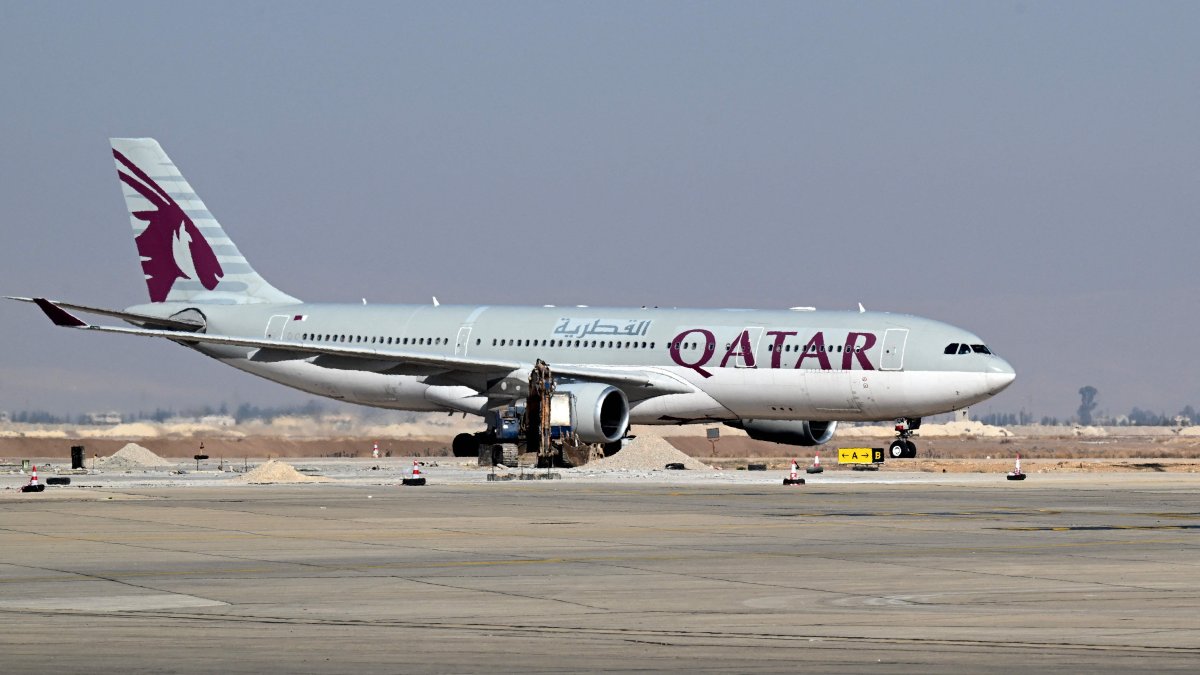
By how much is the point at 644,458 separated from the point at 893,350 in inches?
450

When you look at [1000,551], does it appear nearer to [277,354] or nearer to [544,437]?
[544,437]

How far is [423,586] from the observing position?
57.2ft

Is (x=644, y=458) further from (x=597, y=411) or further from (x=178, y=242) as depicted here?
(x=178, y=242)

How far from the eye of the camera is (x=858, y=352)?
48875 mm

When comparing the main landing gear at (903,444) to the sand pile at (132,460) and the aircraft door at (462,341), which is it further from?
the sand pile at (132,460)

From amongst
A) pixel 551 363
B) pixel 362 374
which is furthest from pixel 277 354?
pixel 551 363

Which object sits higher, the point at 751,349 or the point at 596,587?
the point at 751,349

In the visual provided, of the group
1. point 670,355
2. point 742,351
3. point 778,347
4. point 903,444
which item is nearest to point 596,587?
point 778,347

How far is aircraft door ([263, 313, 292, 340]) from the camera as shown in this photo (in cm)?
5975

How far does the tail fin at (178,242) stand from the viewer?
62594 millimetres

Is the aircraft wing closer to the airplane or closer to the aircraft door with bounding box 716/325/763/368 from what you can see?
the airplane

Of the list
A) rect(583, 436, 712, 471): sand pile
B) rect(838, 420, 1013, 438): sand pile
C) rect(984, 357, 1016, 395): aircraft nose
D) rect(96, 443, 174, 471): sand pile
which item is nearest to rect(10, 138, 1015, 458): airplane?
rect(984, 357, 1016, 395): aircraft nose

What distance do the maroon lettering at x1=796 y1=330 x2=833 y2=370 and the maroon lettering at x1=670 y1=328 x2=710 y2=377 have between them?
3057mm

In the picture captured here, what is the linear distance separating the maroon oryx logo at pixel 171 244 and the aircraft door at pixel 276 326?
143 inches
